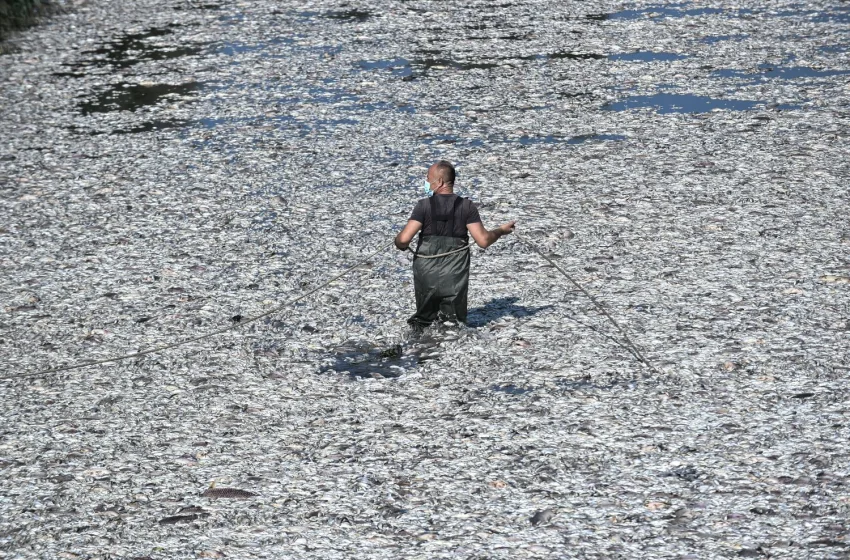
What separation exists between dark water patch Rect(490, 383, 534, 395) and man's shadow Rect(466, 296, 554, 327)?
138cm

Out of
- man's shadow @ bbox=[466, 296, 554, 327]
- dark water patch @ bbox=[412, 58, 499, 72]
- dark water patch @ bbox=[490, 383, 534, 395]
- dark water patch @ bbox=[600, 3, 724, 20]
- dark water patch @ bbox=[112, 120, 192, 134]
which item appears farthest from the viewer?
dark water patch @ bbox=[600, 3, 724, 20]

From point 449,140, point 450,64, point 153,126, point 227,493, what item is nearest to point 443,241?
point 227,493

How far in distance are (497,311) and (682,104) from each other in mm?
8542

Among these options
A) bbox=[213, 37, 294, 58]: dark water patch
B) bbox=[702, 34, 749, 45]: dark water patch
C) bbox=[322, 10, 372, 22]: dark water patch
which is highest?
bbox=[322, 10, 372, 22]: dark water patch

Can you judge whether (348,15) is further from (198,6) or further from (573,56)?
(573,56)

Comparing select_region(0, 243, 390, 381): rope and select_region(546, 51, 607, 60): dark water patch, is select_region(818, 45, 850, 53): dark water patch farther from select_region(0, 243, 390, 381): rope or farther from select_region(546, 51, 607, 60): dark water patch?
select_region(0, 243, 390, 381): rope

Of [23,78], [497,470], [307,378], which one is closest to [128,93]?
[23,78]

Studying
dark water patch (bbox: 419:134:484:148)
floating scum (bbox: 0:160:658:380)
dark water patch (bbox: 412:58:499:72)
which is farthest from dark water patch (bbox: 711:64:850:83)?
floating scum (bbox: 0:160:658:380)

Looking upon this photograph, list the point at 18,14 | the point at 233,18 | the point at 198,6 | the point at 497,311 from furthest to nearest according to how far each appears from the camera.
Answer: the point at 198,6, the point at 18,14, the point at 233,18, the point at 497,311

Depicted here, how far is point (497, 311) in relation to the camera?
11062 millimetres

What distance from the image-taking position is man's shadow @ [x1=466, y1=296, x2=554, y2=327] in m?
10.9

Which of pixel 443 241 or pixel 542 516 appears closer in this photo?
pixel 542 516

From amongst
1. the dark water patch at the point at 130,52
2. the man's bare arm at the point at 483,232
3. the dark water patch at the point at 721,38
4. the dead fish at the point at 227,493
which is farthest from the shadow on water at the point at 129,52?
the dead fish at the point at 227,493

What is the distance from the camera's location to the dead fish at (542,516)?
7.37m
